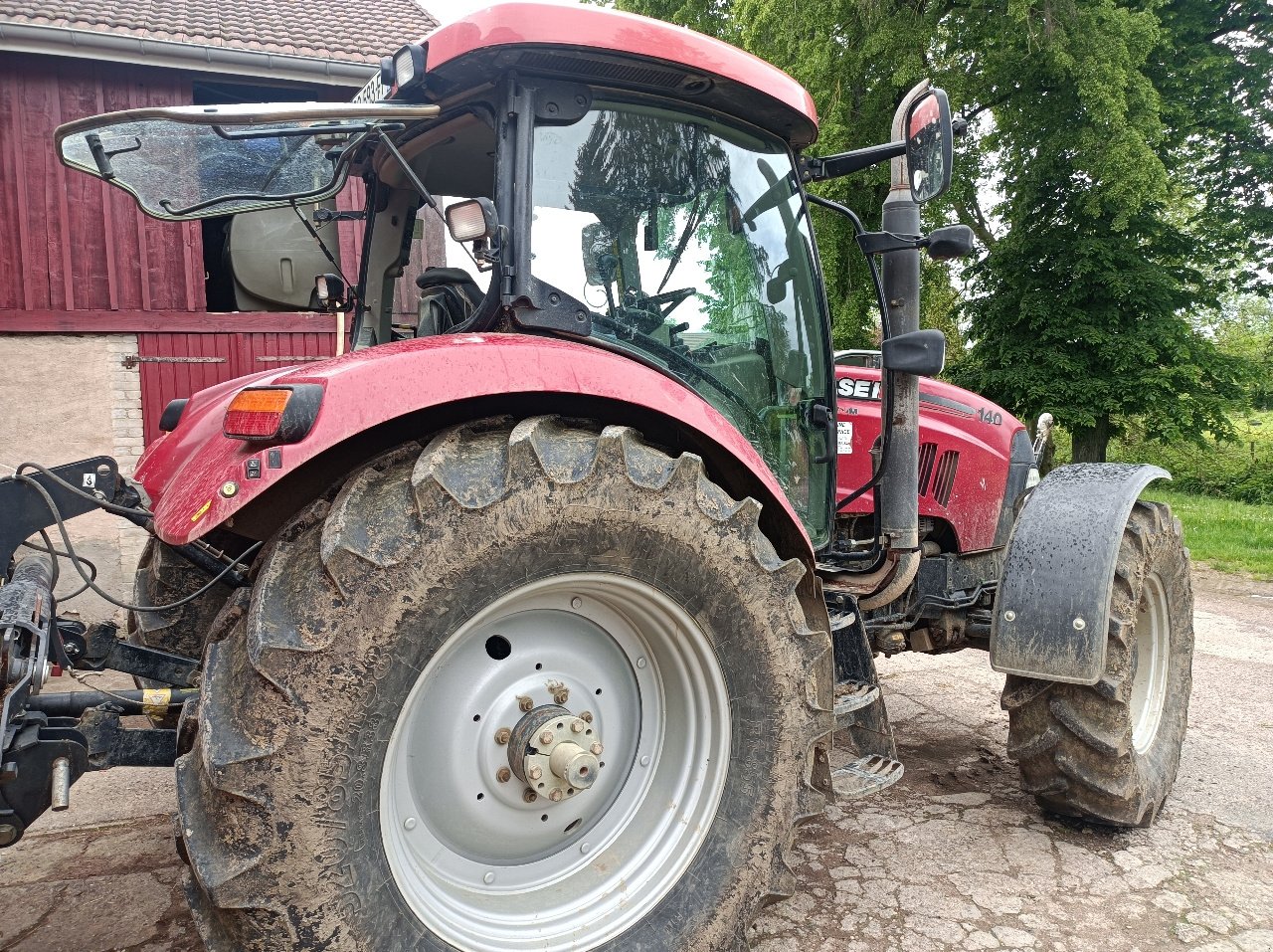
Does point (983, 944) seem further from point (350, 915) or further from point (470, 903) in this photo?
point (350, 915)

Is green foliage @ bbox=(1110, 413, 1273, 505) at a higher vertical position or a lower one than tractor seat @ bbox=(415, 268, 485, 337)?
lower

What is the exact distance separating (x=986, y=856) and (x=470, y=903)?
176 centimetres

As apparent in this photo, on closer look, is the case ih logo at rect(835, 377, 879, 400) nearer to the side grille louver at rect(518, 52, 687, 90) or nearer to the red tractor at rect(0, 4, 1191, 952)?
the red tractor at rect(0, 4, 1191, 952)

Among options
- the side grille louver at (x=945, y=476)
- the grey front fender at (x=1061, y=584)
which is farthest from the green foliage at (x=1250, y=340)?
the grey front fender at (x=1061, y=584)

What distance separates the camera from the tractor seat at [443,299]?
265 cm

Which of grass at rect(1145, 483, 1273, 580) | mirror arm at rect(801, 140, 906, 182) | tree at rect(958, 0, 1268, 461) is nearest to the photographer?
mirror arm at rect(801, 140, 906, 182)

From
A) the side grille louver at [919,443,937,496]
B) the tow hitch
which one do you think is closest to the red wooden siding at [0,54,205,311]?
the tow hitch

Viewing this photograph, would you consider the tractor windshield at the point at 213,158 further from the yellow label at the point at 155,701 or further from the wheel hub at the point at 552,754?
the wheel hub at the point at 552,754

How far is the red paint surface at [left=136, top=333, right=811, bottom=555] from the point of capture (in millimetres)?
1666

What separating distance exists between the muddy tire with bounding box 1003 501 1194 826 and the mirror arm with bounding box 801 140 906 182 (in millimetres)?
1498

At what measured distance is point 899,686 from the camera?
4.84m

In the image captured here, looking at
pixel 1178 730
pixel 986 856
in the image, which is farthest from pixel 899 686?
pixel 986 856

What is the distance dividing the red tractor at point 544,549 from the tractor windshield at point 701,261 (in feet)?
0.04

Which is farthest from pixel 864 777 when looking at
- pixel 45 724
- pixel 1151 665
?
pixel 45 724
